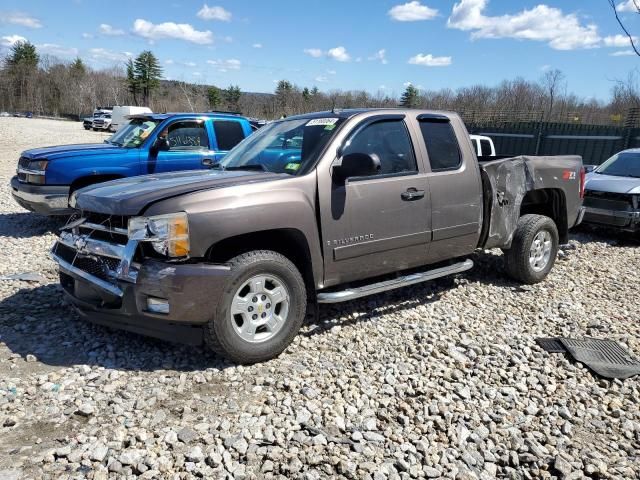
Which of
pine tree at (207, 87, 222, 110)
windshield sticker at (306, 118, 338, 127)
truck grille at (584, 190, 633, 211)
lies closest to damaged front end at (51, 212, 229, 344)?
windshield sticker at (306, 118, 338, 127)

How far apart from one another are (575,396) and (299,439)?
6.68 ft

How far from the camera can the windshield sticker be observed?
14.8 feet

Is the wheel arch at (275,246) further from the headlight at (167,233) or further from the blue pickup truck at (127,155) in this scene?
the blue pickup truck at (127,155)

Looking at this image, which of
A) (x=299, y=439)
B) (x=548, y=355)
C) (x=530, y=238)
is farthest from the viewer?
(x=530, y=238)

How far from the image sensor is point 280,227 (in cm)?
385

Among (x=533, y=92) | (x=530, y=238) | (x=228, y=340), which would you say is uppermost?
(x=533, y=92)

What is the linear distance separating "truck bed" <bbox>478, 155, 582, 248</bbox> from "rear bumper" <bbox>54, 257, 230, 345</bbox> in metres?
3.10

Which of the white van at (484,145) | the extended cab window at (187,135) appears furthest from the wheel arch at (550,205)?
the white van at (484,145)

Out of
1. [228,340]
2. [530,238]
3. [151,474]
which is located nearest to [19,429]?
[151,474]

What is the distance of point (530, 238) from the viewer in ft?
19.1

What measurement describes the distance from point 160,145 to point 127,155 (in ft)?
1.78

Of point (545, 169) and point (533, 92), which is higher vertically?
point (533, 92)

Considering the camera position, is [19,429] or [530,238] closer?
[19,429]

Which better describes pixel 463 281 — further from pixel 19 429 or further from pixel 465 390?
pixel 19 429
